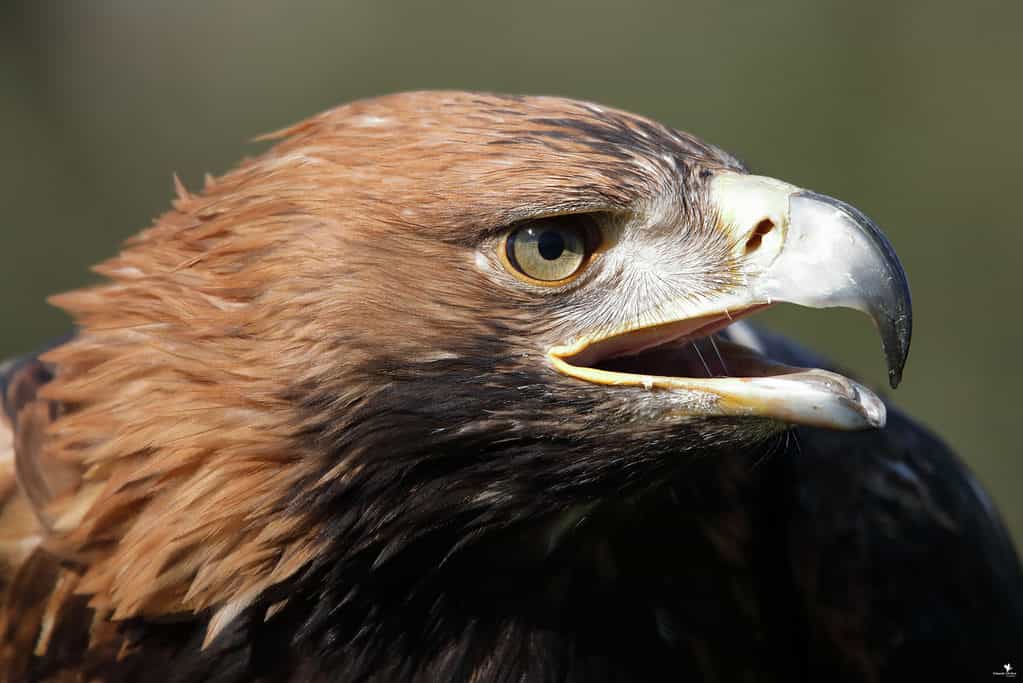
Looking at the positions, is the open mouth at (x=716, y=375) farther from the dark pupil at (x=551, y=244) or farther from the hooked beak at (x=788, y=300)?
the dark pupil at (x=551, y=244)

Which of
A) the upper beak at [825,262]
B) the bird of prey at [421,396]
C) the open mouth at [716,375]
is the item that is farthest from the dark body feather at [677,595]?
the upper beak at [825,262]

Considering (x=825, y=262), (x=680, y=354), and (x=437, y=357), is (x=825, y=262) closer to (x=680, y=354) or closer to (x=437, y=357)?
(x=680, y=354)

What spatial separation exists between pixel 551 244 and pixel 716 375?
1.21ft

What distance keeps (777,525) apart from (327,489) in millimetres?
1066

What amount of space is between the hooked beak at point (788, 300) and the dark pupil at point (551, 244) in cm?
15

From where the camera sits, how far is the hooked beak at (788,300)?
1983 millimetres

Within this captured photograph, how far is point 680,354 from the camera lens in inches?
88.1

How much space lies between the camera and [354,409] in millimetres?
2125

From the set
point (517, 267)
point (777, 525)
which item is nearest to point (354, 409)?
point (517, 267)

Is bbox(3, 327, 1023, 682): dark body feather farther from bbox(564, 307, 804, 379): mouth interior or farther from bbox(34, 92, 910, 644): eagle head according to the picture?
bbox(564, 307, 804, 379): mouth interior

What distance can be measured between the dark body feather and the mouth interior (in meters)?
0.16

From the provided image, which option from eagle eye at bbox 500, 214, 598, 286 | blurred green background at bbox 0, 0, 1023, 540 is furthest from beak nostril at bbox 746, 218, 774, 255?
blurred green background at bbox 0, 0, 1023, 540

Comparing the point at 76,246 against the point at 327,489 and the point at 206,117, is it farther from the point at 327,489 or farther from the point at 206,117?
the point at 327,489

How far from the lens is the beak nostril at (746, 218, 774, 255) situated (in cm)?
209
